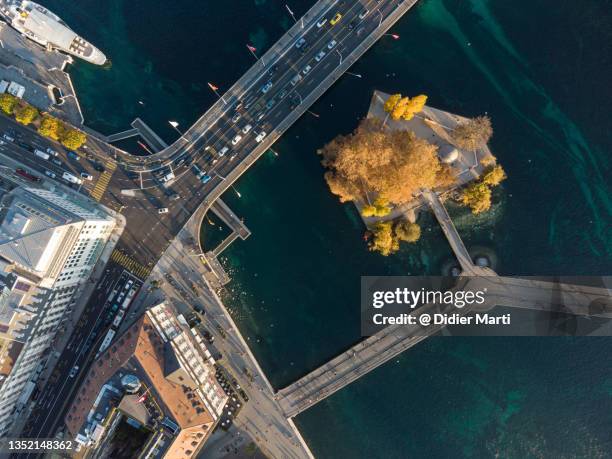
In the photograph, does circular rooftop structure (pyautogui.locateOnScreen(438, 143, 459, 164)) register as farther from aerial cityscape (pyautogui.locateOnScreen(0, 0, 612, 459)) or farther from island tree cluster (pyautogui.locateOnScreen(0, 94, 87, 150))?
island tree cluster (pyautogui.locateOnScreen(0, 94, 87, 150))

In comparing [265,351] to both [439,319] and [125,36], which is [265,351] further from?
[125,36]

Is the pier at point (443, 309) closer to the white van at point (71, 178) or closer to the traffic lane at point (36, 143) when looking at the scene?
the white van at point (71, 178)

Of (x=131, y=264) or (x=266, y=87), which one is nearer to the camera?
(x=266, y=87)

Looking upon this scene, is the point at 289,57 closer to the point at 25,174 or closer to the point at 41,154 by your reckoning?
the point at 41,154

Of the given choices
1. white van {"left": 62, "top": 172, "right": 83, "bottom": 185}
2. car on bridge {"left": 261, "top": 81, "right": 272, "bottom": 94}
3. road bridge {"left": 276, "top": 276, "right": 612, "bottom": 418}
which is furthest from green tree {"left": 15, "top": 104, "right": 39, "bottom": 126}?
road bridge {"left": 276, "top": 276, "right": 612, "bottom": 418}

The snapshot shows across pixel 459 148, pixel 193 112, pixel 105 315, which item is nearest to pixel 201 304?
pixel 105 315

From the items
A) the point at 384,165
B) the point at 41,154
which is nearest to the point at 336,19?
the point at 384,165

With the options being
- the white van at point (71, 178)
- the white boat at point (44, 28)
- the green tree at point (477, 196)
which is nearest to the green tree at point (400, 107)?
the green tree at point (477, 196)
